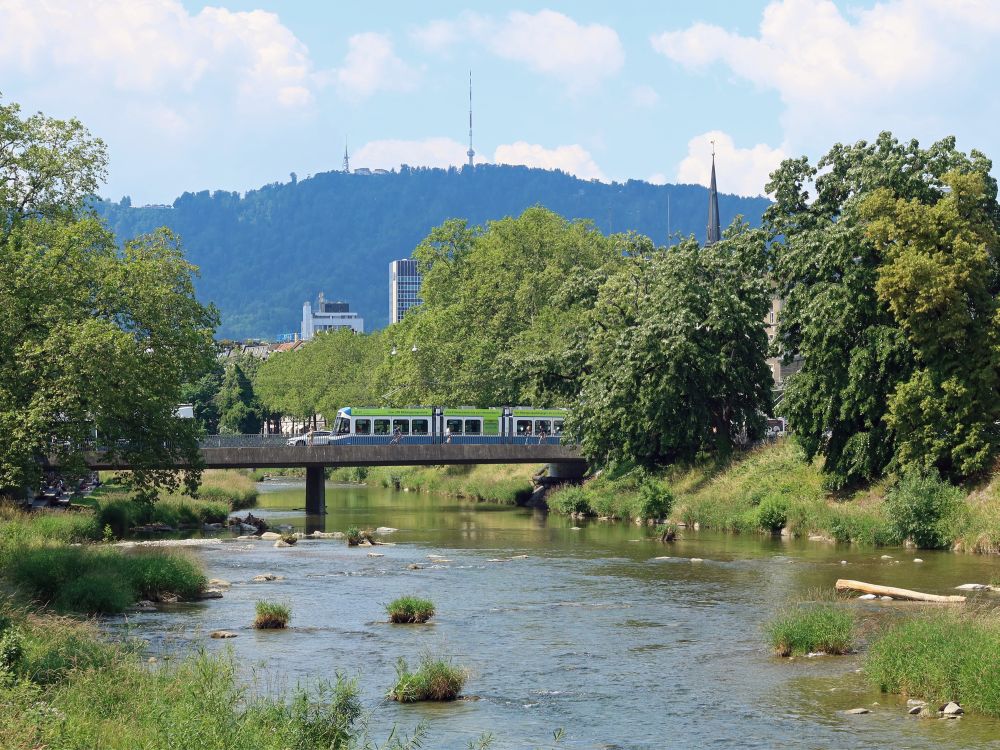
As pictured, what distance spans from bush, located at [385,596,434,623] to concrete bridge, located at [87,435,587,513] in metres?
37.2

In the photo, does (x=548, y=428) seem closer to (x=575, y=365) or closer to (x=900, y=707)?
(x=575, y=365)

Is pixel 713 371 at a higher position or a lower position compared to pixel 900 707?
higher

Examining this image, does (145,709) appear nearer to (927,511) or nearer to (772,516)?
(927,511)

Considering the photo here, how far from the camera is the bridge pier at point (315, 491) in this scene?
7512 centimetres

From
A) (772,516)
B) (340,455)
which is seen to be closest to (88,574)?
(772,516)

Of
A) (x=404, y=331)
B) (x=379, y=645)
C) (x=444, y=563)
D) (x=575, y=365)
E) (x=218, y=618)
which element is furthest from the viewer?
(x=404, y=331)

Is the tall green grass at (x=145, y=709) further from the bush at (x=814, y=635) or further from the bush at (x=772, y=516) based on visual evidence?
the bush at (x=772, y=516)

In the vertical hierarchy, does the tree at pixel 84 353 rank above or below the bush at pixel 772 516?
above

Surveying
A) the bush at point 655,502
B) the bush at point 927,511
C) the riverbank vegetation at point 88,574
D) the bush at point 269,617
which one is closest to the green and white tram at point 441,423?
the bush at point 655,502

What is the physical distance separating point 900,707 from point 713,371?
140 ft

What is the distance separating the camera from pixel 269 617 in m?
30.7

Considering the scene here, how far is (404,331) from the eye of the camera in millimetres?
119812

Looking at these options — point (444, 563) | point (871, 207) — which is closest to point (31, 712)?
point (444, 563)

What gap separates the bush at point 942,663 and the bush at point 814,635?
167cm
